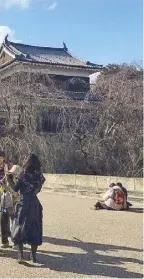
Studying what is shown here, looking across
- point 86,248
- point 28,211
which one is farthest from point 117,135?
point 28,211

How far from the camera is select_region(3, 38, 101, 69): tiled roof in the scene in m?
26.0

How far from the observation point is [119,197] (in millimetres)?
9875

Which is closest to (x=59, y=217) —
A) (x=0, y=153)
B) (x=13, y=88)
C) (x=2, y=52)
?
(x=0, y=153)

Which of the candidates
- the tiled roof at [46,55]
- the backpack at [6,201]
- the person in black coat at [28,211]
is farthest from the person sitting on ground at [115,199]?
the tiled roof at [46,55]

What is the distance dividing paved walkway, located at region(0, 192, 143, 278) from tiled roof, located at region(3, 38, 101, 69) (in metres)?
17.3

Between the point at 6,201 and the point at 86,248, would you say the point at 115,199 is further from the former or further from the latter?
the point at 6,201

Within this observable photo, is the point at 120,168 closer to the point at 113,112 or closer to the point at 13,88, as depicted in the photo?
the point at 113,112

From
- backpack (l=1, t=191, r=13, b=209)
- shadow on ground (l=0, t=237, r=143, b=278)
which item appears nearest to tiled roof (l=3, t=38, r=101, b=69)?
backpack (l=1, t=191, r=13, b=209)

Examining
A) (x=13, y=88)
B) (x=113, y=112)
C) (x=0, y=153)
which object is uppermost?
(x=13, y=88)

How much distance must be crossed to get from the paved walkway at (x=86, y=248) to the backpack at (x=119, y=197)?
1.27ft

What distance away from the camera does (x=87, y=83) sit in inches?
1016

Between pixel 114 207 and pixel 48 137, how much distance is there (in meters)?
7.89

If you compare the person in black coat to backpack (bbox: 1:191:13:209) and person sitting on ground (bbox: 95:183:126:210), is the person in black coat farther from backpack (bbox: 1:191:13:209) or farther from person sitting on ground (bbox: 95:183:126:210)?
person sitting on ground (bbox: 95:183:126:210)

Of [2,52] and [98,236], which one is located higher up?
[2,52]
